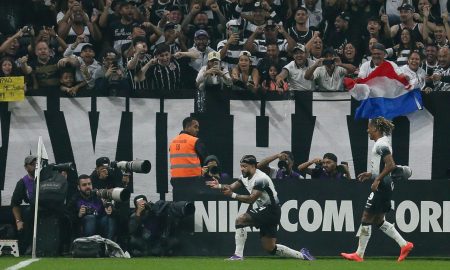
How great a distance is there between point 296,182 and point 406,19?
462cm

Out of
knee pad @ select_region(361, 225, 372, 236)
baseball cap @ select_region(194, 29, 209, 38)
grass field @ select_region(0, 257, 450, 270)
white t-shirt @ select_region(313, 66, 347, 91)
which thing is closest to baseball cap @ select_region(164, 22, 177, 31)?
baseball cap @ select_region(194, 29, 209, 38)

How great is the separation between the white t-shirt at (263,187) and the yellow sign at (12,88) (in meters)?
4.12

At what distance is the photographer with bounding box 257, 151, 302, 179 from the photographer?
69.6ft

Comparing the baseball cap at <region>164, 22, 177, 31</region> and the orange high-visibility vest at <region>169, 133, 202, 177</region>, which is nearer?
the orange high-visibility vest at <region>169, 133, 202, 177</region>

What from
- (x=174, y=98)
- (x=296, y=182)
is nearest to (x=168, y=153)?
(x=174, y=98)

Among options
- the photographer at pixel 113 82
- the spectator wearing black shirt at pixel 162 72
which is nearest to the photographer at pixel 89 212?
the photographer at pixel 113 82

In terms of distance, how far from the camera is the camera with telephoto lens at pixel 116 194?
1983 cm

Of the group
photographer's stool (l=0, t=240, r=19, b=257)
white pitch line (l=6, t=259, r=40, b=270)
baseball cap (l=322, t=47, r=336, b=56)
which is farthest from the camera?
baseball cap (l=322, t=47, r=336, b=56)

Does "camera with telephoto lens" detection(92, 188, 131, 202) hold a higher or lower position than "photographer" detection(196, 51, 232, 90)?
lower

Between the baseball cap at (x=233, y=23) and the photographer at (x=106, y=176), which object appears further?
the baseball cap at (x=233, y=23)

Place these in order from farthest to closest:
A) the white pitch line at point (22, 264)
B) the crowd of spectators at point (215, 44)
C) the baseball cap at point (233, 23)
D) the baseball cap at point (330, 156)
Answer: the baseball cap at point (233, 23) → the crowd of spectators at point (215, 44) → the baseball cap at point (330, 156) → the white pitch line at point (22, 264)

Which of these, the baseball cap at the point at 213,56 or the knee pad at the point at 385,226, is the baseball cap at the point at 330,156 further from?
the baseball cap at the point at 213,56

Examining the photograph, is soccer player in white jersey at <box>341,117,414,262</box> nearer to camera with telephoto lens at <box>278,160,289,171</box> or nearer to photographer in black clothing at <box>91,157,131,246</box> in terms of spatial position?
camera with telephoto lens at <box>278,160,289,171</box>

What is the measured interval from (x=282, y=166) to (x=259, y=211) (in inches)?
67.6
